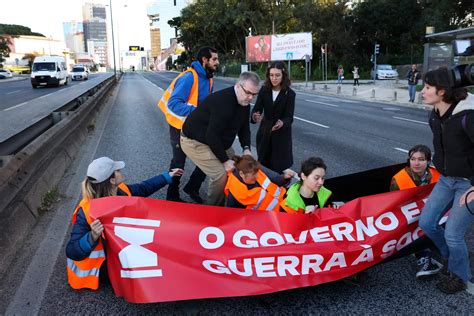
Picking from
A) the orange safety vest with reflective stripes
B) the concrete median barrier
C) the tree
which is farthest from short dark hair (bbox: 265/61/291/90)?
the tree

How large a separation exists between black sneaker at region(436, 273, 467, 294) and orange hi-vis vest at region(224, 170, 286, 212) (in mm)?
1521

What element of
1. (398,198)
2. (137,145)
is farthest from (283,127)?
(137,145)

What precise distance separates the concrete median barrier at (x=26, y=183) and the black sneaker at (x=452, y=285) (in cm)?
355

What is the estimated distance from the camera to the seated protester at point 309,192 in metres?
3.66

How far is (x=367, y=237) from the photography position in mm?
3381

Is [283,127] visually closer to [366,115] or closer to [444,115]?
[444,115]

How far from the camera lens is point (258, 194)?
4.24m

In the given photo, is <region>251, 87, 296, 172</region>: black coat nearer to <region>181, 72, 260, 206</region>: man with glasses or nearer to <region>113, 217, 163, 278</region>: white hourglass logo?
<region>181, 72, 260, 206</region>: man with glasses

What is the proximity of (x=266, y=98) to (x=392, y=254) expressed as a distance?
2462 mm

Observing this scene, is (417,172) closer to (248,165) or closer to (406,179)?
(406,179)

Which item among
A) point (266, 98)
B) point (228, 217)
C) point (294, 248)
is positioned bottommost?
point (294, 248)

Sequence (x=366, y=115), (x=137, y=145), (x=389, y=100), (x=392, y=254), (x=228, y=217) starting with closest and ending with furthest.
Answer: (x=228, y=217) → (x=392, y=254) → (x=137, y=145) → (x=366, y=115) → (x=389, y=100)

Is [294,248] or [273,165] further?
[273,165]

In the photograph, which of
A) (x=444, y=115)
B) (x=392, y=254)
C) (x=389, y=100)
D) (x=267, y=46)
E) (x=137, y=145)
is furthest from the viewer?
(x=267, y=46)
